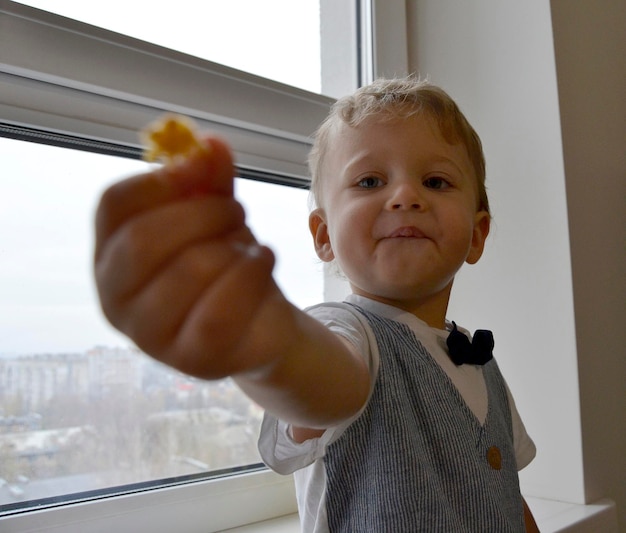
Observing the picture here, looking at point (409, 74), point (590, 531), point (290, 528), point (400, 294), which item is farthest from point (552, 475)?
point (409, 74)

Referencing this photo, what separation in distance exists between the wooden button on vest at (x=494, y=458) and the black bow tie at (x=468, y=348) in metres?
0.10

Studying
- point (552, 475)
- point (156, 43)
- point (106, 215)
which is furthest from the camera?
point (552, 475)

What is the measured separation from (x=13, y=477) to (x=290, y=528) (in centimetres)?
38

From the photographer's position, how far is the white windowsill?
875mm

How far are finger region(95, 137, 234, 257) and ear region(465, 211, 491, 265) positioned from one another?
56 cm

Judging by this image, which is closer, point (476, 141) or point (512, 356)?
point (476, 141)

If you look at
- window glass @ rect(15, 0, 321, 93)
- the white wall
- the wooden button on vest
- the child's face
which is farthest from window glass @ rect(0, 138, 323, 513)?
the white wall

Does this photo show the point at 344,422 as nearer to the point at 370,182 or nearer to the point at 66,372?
the point at 370,182

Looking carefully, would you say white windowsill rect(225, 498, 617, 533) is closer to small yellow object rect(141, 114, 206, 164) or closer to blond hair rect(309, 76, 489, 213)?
blond hair rect(309, 76, 489, 213)

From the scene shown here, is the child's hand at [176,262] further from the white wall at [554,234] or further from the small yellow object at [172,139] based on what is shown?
the white wall at [554,234]

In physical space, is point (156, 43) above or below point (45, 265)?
above

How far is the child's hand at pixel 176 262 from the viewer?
284 millimetres

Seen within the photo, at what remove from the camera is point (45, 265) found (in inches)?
31.1

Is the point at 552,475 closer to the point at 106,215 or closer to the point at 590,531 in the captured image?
the point at 590,531
